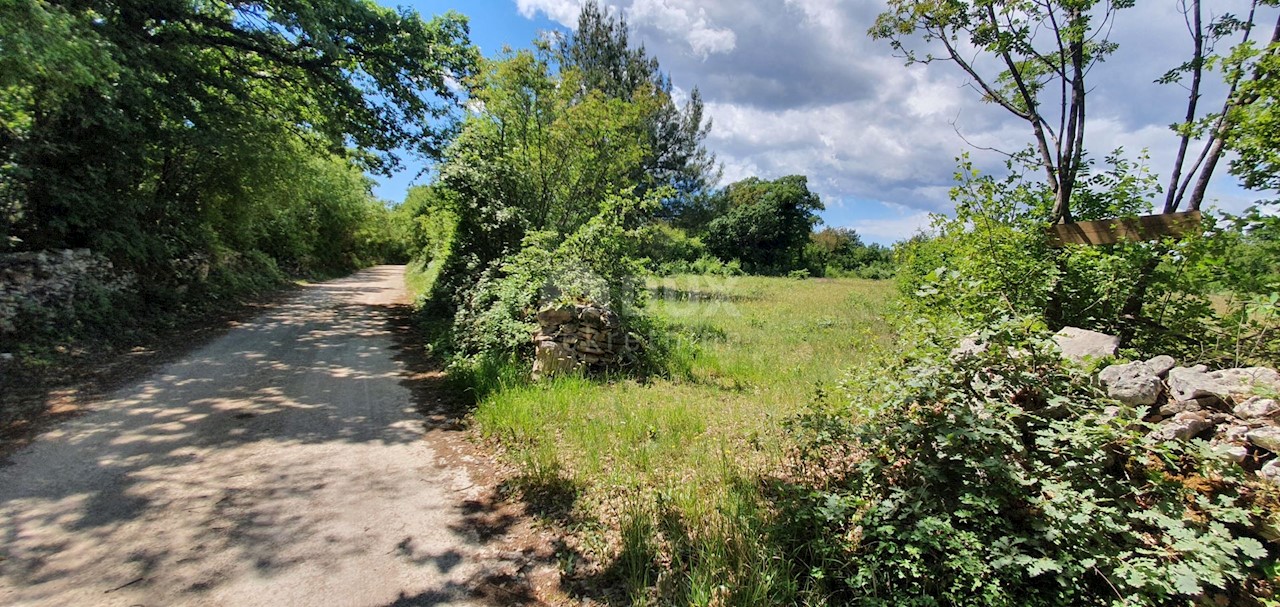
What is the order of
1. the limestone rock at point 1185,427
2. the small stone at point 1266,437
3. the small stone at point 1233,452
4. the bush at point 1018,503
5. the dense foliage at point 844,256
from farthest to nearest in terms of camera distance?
the dense foliage at point 844,256, the limestone rock at point 1185,427, the small stone at point 1266,437, the small stone at point 1233,452, the bush at point 1018,503

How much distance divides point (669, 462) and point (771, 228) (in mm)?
38937

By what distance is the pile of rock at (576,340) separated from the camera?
6.80m

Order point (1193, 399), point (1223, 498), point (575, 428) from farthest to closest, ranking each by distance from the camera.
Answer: point (575, 428) < point (1193, 399) < point (1223, 498)

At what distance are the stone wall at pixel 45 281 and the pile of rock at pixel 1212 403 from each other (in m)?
11.7

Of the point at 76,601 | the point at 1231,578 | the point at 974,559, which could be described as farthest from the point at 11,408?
the point at 1231,578

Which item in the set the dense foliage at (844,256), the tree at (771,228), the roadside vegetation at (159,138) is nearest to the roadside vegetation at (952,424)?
the roadside vegetation at (159,138)

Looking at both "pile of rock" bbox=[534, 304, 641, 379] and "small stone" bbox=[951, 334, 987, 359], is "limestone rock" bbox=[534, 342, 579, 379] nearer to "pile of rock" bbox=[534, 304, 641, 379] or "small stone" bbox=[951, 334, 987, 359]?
"pile of rock" bbox=[534, 304, 641, 379]

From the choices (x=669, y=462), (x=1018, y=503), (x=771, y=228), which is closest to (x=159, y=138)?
(x=669, y=462)

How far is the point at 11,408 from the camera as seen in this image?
4.97 meters

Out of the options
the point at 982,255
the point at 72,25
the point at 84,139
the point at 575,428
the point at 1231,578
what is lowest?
the point at 575,428

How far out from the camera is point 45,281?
7027 mm

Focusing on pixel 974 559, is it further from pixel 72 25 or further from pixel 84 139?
pixel 84 139

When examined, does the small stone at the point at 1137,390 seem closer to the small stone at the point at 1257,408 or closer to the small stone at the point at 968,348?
the small stone at the point at 1257,408

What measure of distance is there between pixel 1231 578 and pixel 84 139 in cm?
1386
